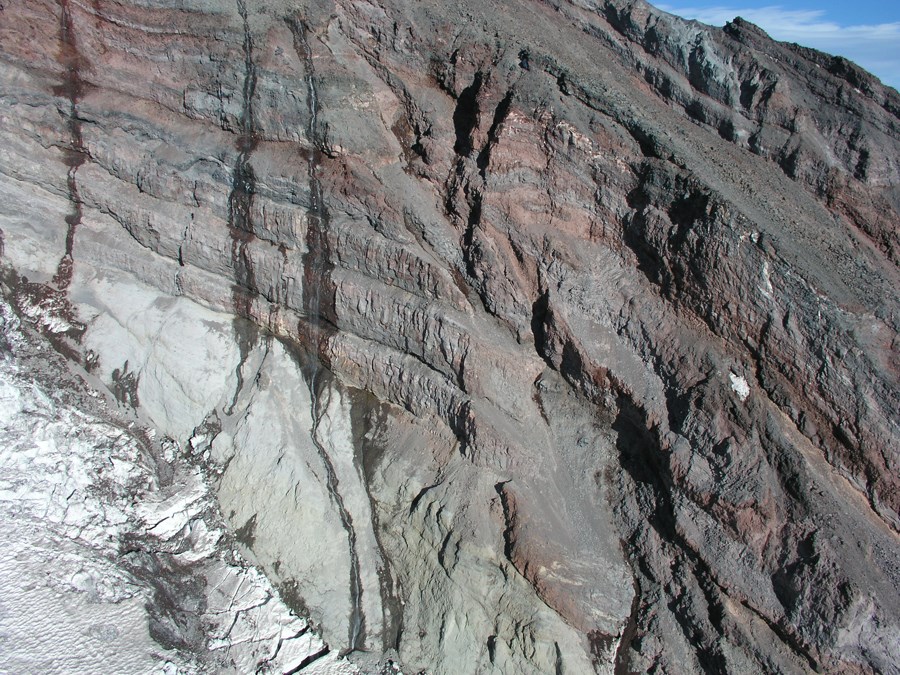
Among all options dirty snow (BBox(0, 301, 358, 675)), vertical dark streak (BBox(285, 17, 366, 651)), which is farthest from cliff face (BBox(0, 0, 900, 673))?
dirty snow (BBox(0, 301, 358, 675))

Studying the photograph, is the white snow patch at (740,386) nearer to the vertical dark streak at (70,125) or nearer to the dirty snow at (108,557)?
the dirty snow at (108,557)

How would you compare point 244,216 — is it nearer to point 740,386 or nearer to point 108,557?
point 108,557

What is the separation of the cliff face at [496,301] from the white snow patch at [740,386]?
0.20ft

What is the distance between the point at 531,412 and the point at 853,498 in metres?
4.59

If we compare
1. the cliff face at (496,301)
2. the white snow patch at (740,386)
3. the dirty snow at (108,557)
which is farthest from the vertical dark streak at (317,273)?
the white snow patch at (740,386)

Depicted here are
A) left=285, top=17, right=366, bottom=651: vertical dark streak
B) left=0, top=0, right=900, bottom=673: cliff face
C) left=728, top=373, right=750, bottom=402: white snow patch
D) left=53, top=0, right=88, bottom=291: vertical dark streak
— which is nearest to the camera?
left=0, top=0, right=900, bottom=673: cliff face

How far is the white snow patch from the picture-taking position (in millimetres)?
8938

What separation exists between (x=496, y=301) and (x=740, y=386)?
3.94 m

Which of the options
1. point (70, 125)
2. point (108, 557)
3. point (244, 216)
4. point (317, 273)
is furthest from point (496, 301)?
point (70, 125)

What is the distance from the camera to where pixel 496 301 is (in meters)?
10.7

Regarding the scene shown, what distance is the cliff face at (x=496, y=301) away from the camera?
8.72m

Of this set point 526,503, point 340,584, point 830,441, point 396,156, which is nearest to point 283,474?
point 340,584

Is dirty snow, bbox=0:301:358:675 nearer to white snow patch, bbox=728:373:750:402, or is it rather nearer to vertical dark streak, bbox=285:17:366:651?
vertical dark streak, bbox=285:17:366:651

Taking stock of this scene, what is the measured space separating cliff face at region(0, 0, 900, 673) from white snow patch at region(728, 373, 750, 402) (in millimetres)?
62
